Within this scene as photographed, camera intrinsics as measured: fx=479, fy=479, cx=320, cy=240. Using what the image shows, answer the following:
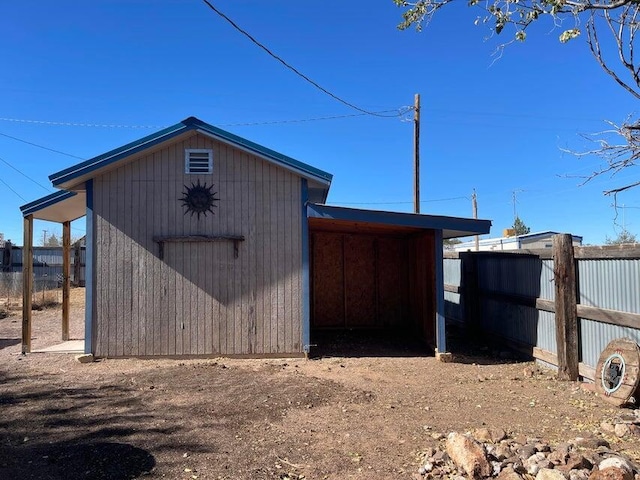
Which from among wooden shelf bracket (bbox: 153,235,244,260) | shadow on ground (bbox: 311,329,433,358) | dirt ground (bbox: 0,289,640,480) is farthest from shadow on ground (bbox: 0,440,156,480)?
shadow on ground (bbox: 311,329,433,358)

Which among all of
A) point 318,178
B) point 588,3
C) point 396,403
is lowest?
point 396,403

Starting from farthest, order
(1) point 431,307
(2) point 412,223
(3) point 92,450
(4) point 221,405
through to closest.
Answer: (1) point 431,307
(2) point 412,223
(4) point 221,405
(3) point 92,450

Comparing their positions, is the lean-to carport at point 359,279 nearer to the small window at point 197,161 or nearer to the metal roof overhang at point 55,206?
the small window at point 197,161

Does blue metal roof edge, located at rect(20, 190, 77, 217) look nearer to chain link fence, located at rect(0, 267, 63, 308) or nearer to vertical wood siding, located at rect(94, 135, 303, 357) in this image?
vertical wood siding, located at rect(94, 135, 303, 357)

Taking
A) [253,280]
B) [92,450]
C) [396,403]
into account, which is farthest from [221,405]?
[253,280]

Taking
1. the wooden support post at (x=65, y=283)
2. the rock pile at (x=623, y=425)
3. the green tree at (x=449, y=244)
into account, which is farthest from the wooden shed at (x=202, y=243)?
the green tree at (x=449, y=244)

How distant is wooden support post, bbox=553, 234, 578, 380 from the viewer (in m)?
6.42

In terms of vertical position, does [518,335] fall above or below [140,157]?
below

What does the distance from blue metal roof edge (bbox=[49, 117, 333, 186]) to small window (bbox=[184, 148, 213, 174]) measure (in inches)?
15.1

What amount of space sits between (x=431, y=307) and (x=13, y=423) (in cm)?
639

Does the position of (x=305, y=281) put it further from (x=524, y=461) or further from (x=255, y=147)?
(x=524, y=461)

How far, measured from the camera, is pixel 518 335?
26.6 ft

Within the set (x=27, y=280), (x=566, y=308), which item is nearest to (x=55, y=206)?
(x=27, y=280)

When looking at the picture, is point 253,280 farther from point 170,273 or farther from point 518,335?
point 518,335
